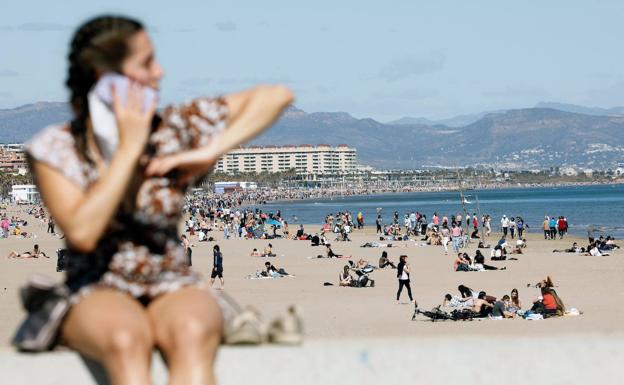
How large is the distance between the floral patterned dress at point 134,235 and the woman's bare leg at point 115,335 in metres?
0.08

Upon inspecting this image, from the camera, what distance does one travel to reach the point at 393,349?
303 cm

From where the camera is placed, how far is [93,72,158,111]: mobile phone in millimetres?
2537

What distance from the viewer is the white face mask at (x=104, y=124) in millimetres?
2564

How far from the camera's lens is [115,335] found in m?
2.35

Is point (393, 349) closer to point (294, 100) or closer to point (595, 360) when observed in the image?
point (595, 360)

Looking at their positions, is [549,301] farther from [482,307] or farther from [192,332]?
[192,332]

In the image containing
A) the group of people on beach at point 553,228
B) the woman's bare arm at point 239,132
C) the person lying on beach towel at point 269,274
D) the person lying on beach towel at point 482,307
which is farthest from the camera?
the group of people on beach at point 553,228

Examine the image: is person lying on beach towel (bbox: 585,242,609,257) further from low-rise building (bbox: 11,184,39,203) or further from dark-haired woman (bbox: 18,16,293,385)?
low-rise building (bbox: 11,184,39,203)

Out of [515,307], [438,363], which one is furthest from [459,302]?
[438,363]

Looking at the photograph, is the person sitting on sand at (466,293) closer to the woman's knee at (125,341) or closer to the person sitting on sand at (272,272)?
the person sitting on sand at (272,272)

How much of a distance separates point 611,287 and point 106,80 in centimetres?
2427

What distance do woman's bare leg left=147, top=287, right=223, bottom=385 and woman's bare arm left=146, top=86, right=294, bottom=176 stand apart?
33 cm

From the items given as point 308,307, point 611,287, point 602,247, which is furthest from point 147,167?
point 602,247

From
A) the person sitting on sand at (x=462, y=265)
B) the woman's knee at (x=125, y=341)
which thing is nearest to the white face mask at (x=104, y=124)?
the woman's knee at (x=125, y=341)
